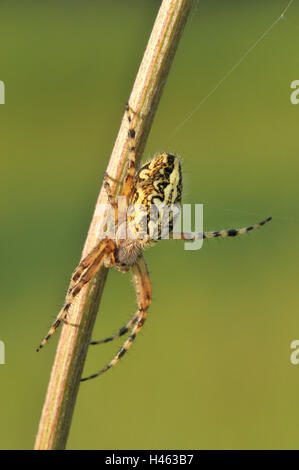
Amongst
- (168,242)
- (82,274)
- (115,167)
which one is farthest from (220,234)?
(168,242)

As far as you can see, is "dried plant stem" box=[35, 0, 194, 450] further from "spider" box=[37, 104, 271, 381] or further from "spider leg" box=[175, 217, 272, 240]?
"spider leg" box=[175, 217, 272, 240]

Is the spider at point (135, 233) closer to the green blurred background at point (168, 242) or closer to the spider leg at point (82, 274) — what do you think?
the spider leg at point (82, 274)

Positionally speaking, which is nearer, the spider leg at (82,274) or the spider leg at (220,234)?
the spider leg at (82,274)

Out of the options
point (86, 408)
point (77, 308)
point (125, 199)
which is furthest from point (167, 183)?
point (86, 408)

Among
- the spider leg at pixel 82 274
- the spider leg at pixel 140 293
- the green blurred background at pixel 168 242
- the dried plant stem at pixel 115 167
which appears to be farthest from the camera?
the green blurred background at pixel 168 242

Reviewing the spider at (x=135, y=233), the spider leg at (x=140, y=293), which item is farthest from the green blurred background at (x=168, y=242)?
the spider at (x=135, y=233)
